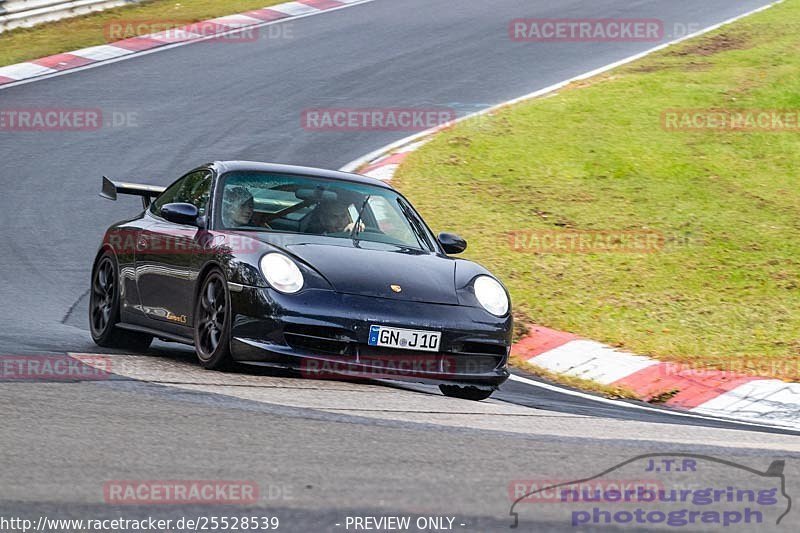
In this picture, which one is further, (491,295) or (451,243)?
(451,243)

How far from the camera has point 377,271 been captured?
23.5ft

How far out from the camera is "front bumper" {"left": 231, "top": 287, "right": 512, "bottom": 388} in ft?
22.3

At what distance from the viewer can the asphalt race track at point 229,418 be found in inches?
168

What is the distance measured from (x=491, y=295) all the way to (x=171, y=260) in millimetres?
1974

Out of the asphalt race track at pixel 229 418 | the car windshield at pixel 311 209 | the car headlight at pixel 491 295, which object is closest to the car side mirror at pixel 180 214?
the car windshield at pixel 311 209

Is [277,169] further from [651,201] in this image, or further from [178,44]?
[178,44]

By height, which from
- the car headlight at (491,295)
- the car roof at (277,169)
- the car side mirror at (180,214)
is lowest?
the car headlight at (491,295)

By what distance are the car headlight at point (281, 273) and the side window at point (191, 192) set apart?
1104 millimetres

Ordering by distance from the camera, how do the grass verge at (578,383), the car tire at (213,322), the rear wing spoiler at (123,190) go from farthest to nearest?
the rear wing spoiler at (123,190)
the grass verge at (578,383)
the car tire at (213,322)

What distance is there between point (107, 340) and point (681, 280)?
5280mm

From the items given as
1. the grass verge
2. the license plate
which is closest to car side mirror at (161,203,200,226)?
the license plate

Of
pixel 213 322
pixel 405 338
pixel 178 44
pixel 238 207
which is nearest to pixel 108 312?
pixel 238 207

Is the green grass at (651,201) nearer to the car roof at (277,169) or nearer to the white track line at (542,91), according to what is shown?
the white track line at (542,91)

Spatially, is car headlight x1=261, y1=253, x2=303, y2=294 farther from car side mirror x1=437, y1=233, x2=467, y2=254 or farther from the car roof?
car side mirror x1=437, y1=233, x2=467, y2=254
